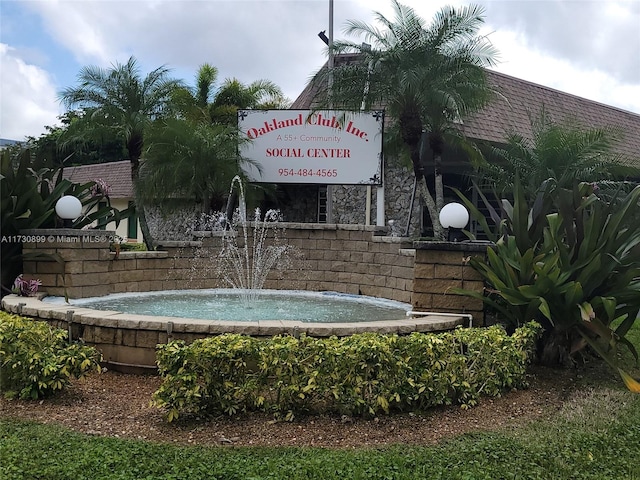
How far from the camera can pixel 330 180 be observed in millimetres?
12617

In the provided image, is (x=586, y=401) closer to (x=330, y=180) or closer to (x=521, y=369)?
(x=521, y=369)

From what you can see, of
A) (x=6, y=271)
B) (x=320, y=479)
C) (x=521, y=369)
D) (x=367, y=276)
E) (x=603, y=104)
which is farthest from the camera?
(x=603, y=104)

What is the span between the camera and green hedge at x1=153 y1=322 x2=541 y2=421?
392cm

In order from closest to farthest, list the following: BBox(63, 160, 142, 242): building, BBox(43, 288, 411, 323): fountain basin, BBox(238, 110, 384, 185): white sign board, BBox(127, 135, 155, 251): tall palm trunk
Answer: BBox(43, 288, 411, 323): fountain basin, BBox(127, 135, 155, 251): tall palm trunk, BBox(238, 110, 384, 185): white sign board, BBox(63, 160, 142, 242): building

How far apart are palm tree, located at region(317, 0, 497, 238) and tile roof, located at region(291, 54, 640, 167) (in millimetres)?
2737

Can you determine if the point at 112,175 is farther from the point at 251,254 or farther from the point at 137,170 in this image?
the point at 251,254

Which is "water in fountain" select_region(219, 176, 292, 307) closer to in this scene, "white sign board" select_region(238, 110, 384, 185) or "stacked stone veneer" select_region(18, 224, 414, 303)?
"stacked stone veneer" select_region(18, 224, 414, 303)

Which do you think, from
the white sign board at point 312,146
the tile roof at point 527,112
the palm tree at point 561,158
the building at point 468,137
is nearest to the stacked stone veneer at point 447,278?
the palm tree at point 561,158

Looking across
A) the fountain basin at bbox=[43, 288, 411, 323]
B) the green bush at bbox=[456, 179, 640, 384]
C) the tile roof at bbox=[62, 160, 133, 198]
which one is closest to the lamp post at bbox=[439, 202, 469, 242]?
the green bush at bbox=[456, 179, 640, 384]

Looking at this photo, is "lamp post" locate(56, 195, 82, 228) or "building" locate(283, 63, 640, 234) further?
"building" locate(283, 63, 640, 234)

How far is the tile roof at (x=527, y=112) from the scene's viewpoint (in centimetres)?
1510

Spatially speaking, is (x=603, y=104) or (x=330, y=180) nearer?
(x=330, y=180)

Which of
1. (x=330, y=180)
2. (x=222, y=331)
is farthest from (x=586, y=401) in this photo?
(x=330, y=180)

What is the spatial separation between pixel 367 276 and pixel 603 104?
15.3 meters
